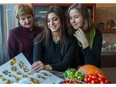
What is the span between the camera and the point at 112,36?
205 cm

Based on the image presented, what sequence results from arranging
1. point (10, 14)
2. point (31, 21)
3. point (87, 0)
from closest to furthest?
1. point (87, 0)
2. point (31, 21)
3. point (10, 14)

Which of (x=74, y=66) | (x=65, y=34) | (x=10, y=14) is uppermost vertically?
(x=10, y=14)

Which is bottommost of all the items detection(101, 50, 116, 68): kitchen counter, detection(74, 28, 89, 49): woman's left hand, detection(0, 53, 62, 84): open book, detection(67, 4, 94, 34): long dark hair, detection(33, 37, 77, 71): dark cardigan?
detection(101, 50, 116, 68): kitchen counter

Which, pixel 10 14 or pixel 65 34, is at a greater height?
pixel 10 14

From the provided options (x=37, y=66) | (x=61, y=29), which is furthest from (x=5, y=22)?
(x=37, y=66)

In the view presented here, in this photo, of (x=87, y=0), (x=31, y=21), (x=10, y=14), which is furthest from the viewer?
(x=10, y=14)

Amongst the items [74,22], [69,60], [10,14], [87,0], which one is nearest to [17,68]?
[69,60]

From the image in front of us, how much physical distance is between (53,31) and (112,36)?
1.33 metres

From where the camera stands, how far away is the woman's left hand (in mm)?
829

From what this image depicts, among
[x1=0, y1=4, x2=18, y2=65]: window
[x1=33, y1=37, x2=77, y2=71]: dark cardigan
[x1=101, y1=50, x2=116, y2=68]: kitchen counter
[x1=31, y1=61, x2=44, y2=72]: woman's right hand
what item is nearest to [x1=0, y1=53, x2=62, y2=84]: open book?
[x1=31, y1=61, x2=44, y2=72]: woman's right hand

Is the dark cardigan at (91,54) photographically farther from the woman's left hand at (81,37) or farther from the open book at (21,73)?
the open book at (21,73)

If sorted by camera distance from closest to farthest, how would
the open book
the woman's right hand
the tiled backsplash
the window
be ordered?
1. the open book
2. the woman's right hand
3. the window
4. the tiled backsplash

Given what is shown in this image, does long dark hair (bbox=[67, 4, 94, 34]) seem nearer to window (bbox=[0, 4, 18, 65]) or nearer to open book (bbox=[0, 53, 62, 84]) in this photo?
open book (bbox=[0, 53, 62, 84])

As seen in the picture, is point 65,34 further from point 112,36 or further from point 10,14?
point 112,36
